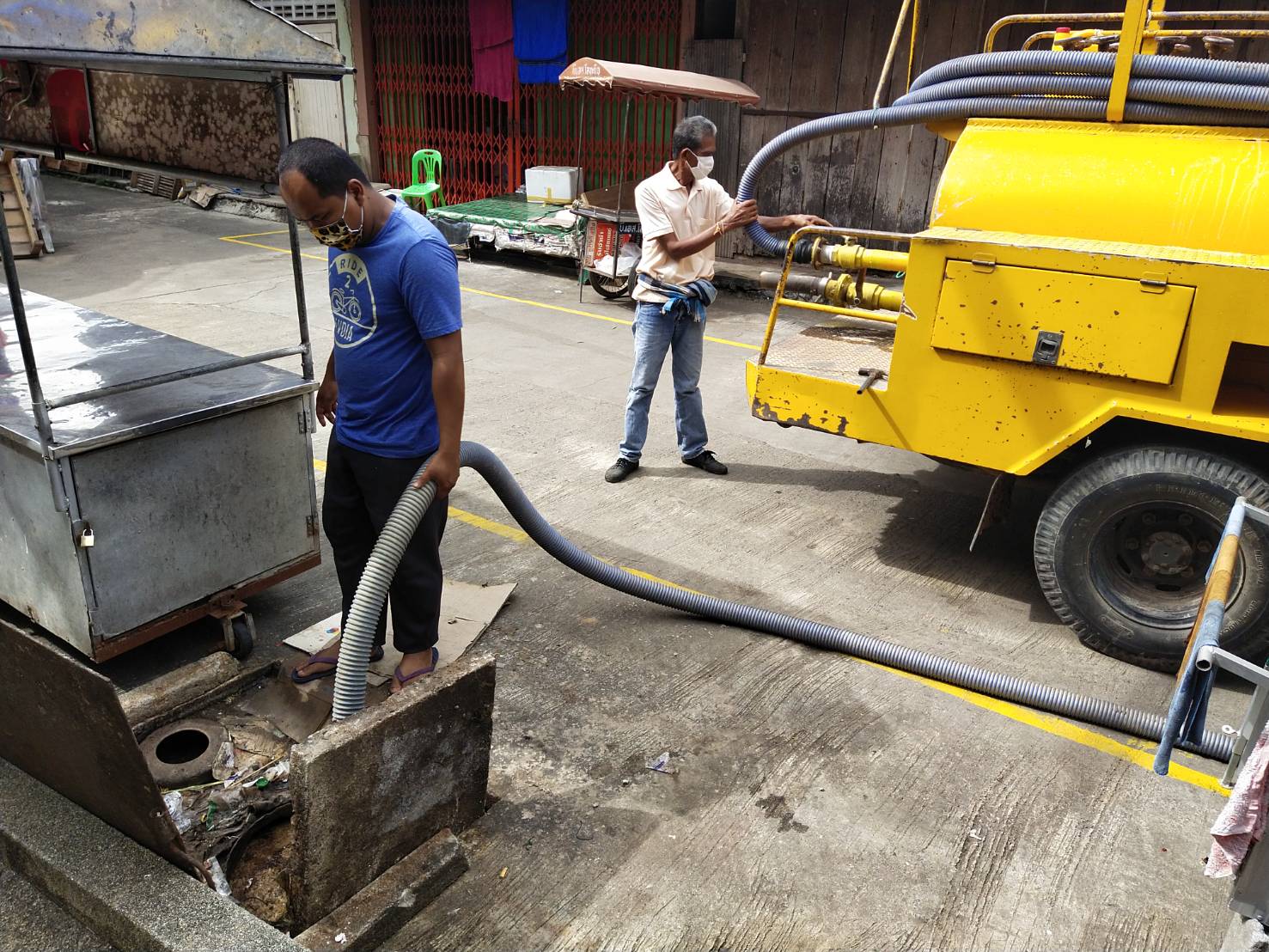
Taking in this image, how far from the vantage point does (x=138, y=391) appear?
12.0ft

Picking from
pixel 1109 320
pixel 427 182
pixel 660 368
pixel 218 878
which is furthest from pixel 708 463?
pixel 427 182

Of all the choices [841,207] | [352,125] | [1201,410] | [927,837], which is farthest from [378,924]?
[352,125]

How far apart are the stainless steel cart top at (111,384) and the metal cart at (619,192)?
5.13m

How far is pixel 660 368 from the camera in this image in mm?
5590

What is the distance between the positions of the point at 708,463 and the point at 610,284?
15.2 feet

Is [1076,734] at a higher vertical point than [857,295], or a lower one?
lower

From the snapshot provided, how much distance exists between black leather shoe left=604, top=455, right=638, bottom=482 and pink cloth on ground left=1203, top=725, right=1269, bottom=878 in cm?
377

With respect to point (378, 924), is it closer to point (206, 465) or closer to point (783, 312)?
point (206, 465)

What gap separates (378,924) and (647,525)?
2.82 m

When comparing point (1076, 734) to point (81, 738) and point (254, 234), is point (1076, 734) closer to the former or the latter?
point (81, 738)

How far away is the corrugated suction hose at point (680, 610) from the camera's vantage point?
279 centimetres

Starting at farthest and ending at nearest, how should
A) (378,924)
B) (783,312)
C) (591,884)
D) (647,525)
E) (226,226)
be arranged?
1. (226,226)
2. (783,312)
3. (647,525)
4. (591,884)
5. (378,924)

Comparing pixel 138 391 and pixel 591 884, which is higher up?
pixel 138 391

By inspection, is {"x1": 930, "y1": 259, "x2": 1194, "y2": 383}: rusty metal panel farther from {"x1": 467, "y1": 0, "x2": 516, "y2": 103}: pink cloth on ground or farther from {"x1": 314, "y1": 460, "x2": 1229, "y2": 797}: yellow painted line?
{"x1": 467, "y1": 0, "x2": 516, "y2": 103}: pink cloth on ground
